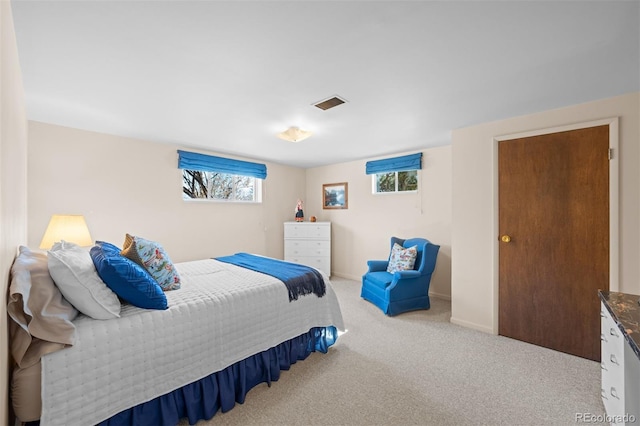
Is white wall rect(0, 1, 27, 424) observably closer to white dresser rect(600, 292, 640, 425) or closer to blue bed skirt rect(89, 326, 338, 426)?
blue bed skirt rect(89, 326, 338, 426)

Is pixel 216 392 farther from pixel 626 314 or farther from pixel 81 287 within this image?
pixel 626 314

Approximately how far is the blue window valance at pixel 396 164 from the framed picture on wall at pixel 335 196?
2.26 ft

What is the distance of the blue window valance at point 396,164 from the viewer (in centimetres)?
411

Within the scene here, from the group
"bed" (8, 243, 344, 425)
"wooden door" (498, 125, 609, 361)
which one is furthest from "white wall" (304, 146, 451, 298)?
"bed" (8, 243, 344, 425)

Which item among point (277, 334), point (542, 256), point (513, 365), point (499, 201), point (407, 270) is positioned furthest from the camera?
point (407, 270)

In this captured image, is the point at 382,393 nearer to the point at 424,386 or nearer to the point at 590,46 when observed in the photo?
the point at 424,386

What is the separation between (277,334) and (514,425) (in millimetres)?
1612

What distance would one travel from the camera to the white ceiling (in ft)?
4.33

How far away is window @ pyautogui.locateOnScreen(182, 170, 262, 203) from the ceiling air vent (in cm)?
260

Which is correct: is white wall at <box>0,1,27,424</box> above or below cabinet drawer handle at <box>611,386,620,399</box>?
above

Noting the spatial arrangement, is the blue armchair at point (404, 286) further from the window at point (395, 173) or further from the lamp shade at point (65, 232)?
the lamp shade at point (65, 232)

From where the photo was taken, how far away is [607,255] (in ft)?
7.38

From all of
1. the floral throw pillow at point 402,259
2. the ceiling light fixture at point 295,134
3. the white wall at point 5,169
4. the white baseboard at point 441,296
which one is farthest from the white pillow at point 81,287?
the white baseboard at point 441,296

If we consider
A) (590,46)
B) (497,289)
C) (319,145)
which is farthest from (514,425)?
(319,145)
